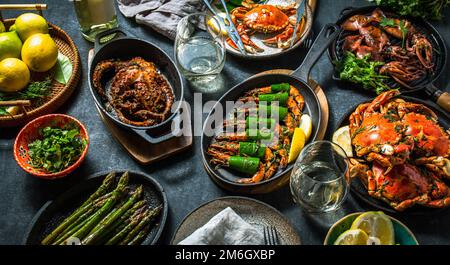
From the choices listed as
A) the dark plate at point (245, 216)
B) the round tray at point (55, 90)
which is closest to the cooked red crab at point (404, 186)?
the dark plate at point (245, 216)

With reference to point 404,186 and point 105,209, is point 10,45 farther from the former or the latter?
point 404,186

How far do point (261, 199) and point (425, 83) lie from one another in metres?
1.03

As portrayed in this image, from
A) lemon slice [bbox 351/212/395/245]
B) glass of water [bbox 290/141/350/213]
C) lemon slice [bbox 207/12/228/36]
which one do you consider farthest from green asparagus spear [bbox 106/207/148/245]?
lemon slice [bbox 207/12/228/36]

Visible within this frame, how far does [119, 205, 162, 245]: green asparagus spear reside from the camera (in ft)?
7.09

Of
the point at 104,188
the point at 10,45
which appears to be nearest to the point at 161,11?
the point at 10,45

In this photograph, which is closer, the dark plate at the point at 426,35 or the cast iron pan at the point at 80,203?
the cast iron pan at the point at 80,203

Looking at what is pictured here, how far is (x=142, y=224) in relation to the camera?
2.19 metres

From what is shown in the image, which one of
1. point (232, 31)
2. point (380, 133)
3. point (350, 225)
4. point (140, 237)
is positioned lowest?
point (140, 237)

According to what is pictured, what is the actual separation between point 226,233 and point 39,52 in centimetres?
130

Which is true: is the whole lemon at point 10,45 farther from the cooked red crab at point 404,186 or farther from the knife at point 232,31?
the cooked red crab at point 404,186

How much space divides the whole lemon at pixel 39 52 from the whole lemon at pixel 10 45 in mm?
39

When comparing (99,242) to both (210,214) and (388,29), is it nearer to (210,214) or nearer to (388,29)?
(210,214)

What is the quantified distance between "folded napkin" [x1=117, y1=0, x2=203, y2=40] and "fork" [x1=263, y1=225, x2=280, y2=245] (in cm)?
123

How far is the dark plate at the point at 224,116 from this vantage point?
2273 mm
